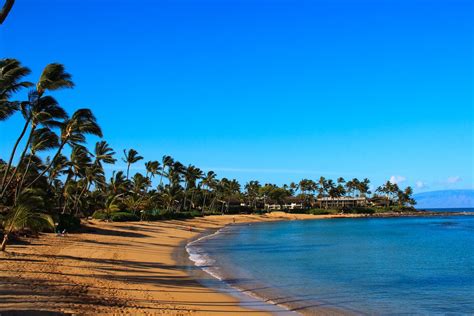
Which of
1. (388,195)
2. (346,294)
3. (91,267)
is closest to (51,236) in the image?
(91,267)

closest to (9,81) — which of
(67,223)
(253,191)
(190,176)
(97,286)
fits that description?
(97,286)

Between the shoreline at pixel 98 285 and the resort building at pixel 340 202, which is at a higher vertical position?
the resort building at pixel 340 202

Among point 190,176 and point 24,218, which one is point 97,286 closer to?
point 24,218

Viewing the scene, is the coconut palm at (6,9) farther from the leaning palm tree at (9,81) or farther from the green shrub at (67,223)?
the green shrub at (67,223)

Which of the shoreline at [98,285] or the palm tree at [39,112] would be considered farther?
the palm tree at [39,112]

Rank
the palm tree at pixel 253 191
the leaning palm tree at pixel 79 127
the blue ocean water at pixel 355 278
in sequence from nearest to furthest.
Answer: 1. the blue ocean water at pixel 355 278
2. the leaning palm tree at pixel 79 127
3. the palm tree at pixel 253 191

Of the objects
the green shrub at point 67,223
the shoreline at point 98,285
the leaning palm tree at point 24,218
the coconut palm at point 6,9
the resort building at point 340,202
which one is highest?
the coconut palm at point 6,9

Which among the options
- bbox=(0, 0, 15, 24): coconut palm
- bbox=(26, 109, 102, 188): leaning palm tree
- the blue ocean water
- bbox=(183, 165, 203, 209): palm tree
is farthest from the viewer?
bbox=(183, 165, 203, 209): palm tree

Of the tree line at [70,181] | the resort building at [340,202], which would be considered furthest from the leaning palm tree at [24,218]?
the resort building at [340,202]

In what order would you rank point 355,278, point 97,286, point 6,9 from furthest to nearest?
point 355,278, point 97,286, point 6,9

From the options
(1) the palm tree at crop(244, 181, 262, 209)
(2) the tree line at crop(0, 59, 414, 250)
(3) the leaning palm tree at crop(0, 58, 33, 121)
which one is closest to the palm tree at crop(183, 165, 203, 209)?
(2) the tree line at crop(0, 59, 414, 250)

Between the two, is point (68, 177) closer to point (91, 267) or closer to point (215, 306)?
point (91, 267)

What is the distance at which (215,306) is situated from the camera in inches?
518

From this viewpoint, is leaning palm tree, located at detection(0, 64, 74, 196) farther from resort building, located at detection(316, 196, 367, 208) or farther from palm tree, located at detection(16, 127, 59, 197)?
resort building, located at detection(316, 196, 367, 208)
